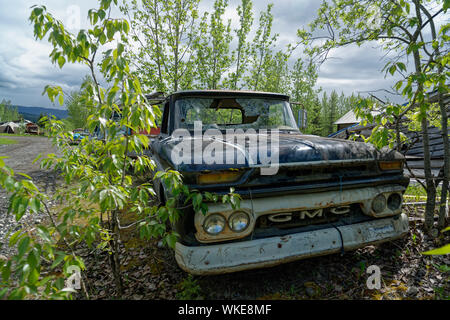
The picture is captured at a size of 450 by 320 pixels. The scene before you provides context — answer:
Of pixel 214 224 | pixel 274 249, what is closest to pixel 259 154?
pixel 214 224

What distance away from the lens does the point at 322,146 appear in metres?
2.11

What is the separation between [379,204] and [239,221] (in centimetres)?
146

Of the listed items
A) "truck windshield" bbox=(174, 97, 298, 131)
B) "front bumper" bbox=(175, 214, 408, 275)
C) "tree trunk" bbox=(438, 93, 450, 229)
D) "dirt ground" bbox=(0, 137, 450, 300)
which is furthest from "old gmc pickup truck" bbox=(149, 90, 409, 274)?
"tree trunk" bbox=(438, 93, 450, 229)

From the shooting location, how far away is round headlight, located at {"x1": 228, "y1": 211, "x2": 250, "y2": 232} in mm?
1897

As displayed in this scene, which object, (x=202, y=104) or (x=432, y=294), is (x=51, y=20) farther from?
(x=432, y=294)

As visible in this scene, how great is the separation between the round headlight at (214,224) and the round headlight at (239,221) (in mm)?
67

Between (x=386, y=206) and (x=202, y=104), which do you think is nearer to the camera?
(x=386, y=206)

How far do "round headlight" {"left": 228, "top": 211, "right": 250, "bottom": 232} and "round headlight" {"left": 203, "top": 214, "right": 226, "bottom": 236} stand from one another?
0.07 metres

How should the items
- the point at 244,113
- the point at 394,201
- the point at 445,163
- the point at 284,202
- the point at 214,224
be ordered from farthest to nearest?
the point at 244,113 < the point at 445,163 < the point at 394,201 < the point at 284,202 < the point at 214,224

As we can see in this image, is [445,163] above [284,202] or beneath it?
above

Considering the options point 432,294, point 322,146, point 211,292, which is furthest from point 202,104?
point 432,294

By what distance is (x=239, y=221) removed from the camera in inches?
75.2

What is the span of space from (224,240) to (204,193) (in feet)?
1.38

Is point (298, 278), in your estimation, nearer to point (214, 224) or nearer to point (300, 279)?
point (300, 279)
